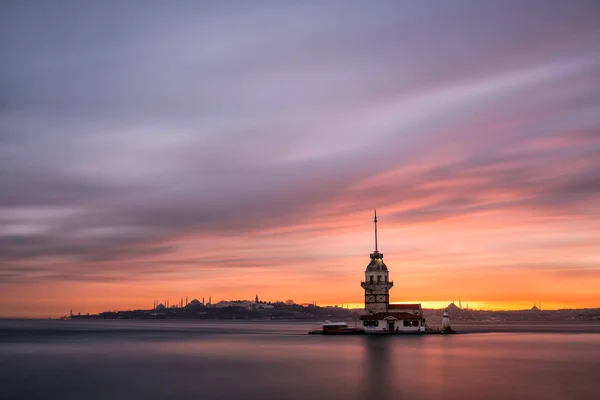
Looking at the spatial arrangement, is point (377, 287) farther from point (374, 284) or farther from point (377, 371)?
point (377, 371)

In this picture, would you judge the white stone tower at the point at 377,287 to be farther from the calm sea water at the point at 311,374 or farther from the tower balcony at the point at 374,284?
the calm sea water at the point at 311,374

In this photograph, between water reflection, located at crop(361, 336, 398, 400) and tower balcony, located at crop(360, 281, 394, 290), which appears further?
tower balcony, located at crop(360, 281, 394, 290)

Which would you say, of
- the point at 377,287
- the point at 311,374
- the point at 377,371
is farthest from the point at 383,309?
the point at 311,374

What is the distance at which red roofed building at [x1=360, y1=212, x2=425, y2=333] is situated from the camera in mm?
123188

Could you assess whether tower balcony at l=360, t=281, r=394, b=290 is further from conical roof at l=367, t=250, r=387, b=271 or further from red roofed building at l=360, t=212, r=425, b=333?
conical roof at l=367, t=250, r=387, b=271

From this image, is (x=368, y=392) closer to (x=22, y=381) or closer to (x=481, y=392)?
(x=481, y=392)

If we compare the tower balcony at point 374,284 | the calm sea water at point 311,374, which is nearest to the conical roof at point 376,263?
the tower balcony at point 374,284

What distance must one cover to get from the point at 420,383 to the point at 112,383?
29509mm

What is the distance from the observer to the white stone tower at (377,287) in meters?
126

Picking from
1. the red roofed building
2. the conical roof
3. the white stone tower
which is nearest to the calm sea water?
the red roofed building

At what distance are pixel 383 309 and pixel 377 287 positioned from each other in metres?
4.88

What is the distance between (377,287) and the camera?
126 meters

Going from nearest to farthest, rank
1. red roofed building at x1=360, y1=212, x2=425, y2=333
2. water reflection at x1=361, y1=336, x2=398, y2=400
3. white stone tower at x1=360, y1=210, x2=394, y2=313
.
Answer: water reflection at x1=361, y1=336, x2=398, y2=400
red roofed building at x1=360, y1=212, x2=425, y2=333
white stone tower at x1=360, y1=210, x2=394, y2=313

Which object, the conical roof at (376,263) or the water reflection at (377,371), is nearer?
the water reflection at (377,371)
